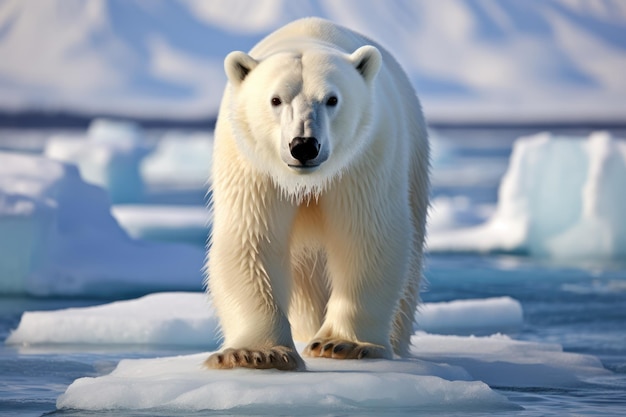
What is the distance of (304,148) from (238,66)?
53 cm

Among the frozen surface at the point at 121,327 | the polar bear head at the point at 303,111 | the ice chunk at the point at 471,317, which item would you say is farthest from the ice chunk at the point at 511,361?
the ice chunk at the point at 471,317

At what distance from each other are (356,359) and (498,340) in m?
1.45

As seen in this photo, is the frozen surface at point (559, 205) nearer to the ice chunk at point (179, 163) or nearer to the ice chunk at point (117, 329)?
the ice chunk at point (117, 329)

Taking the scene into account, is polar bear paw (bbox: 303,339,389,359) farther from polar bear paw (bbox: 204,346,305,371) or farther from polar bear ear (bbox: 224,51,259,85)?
polar bear ear (bbox: 224,51,259,85)

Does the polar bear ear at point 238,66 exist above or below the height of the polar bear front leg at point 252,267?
above

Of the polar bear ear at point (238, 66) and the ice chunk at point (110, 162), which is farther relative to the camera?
the ice chunk at point (110, 162)

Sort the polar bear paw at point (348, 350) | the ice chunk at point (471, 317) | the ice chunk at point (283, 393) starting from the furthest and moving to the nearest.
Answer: the ice chunk at point (471, 317) → the polar bear paw at point (348, 350) → the ice chunk at point (283, 393)

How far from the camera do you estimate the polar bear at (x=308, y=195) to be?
14.1 feet

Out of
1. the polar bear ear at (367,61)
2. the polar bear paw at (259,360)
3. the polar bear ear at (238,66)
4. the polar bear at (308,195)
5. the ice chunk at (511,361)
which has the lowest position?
the polar bear paw at (259,360)

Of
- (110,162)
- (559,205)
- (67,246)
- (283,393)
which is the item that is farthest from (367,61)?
(110,162)

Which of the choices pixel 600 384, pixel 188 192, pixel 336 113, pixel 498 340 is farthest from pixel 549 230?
pixel 188 192

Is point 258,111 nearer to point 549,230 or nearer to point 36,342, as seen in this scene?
point 36,342

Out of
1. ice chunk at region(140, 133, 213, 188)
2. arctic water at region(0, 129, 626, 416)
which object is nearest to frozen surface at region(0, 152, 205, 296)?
arctic water at region(0, 129, 626, 416)

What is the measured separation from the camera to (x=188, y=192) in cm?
3198
